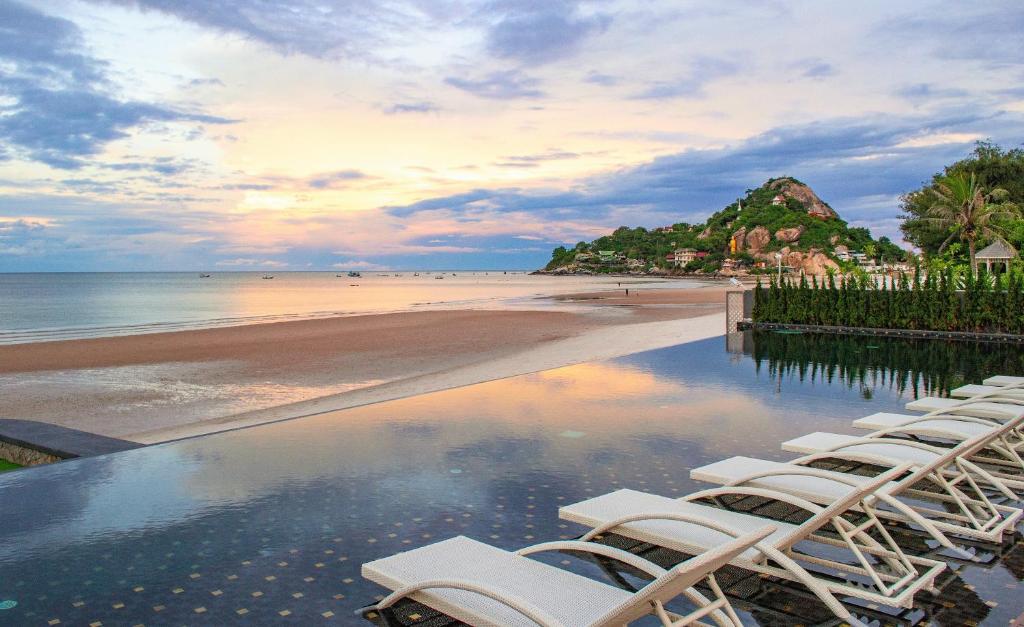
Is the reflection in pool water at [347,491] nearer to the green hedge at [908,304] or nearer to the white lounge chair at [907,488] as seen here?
the white lounge chair at [907,488]

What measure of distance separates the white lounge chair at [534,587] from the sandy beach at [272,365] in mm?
7225

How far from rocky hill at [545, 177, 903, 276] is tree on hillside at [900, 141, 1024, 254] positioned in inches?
2091

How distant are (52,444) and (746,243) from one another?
129242 mm

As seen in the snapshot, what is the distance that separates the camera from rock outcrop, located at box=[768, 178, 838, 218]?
144750mm

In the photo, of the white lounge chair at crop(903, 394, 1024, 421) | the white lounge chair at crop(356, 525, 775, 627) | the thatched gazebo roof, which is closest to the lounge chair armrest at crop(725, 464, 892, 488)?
the white lounge chair at crop(356, 525, 775, 627)

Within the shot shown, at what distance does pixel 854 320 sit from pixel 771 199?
13303 cm

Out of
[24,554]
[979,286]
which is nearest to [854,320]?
[979,286]

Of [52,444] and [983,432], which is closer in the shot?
[983,432]

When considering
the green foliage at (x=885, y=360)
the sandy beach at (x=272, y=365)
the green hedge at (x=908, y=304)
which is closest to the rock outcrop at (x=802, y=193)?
the sandy beach at (x=272, y=365)

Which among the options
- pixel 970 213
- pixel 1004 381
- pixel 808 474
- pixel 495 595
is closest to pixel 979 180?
pixel 970 213

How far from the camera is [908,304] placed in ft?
55.6

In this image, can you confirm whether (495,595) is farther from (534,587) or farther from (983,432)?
(983,432)

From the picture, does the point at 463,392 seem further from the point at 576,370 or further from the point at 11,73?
the point at 11,73

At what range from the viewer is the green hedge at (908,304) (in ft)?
52.1
